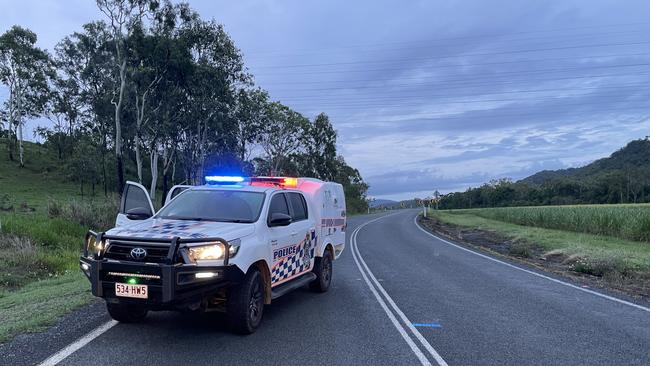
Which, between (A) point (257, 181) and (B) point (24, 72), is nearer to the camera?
(A) point (257, 181)

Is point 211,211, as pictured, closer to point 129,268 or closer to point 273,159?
point 129,268

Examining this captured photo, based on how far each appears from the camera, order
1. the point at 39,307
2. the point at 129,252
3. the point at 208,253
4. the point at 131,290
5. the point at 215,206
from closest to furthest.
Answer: the point at 131,290
the point at 129,252
the point at 208,253
the point at 215,206
the point at 39,307

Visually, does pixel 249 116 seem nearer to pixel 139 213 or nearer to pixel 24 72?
pixel 24 72

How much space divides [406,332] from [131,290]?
349 cm

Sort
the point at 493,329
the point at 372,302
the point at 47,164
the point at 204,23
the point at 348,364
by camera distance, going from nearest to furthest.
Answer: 1. the point at 348,364
2. the point at 493,329
3. the point at 372,302
4. the point at 204,23
5. the point at 47,164

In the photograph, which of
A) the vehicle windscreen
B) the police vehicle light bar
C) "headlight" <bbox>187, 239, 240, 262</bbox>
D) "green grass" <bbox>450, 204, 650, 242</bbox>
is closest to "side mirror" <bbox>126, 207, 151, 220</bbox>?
the vehicle windscreen

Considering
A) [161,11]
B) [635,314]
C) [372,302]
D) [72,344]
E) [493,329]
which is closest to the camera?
[72,344]

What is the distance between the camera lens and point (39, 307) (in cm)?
775

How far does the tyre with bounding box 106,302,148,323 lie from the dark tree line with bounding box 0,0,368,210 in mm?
27756

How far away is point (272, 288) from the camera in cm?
742

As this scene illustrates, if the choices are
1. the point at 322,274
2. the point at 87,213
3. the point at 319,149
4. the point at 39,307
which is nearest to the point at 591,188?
the point at 319,149

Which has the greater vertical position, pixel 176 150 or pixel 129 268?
pixel 176 150

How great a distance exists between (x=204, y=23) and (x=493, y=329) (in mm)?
33923

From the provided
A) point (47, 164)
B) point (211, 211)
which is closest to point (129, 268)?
point (211, 211)
